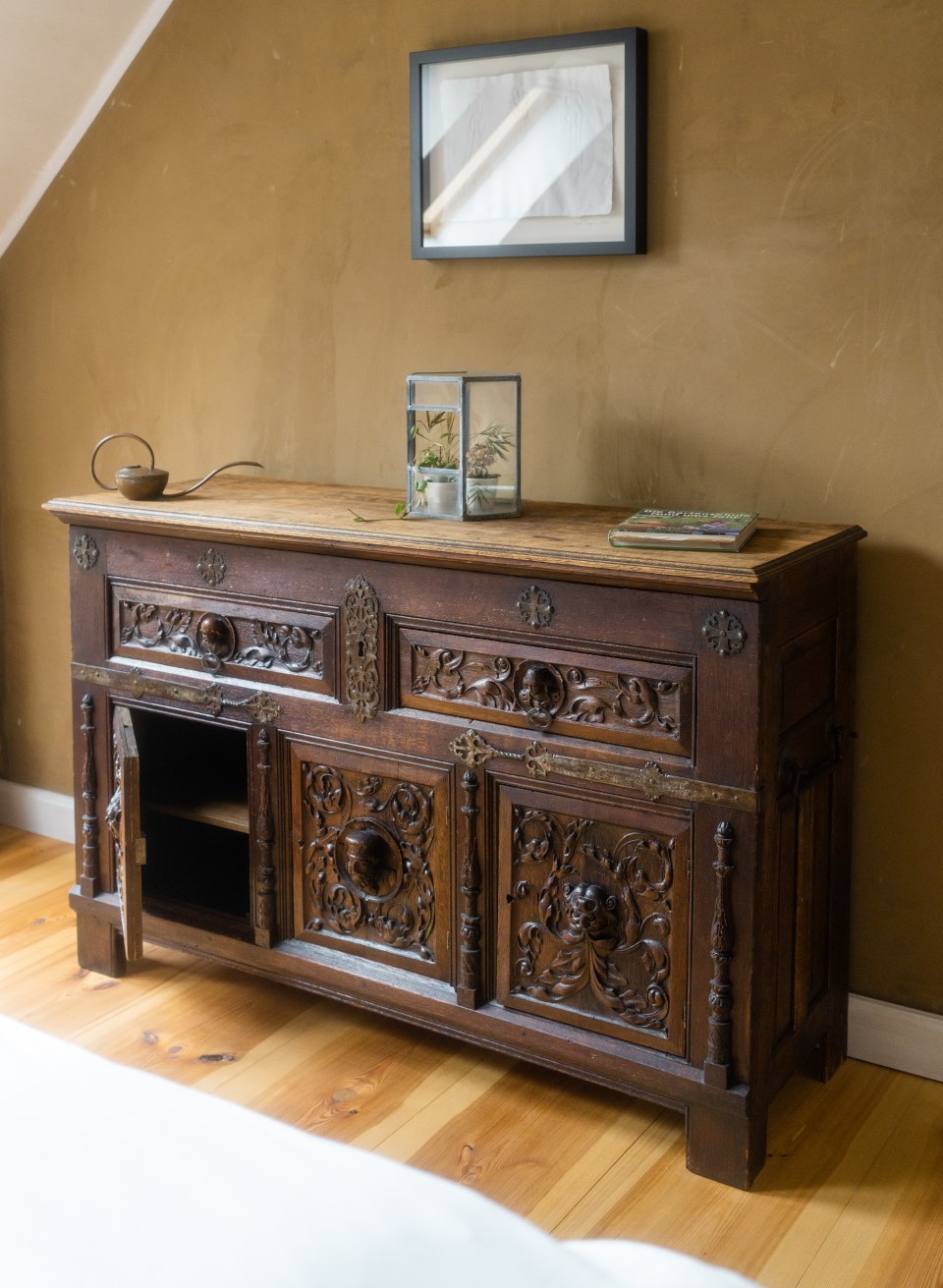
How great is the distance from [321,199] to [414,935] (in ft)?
4.98

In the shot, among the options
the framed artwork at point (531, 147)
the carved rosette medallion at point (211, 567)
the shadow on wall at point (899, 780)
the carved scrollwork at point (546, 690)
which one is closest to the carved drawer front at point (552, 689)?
the carved scrollwork at point (546, 690)

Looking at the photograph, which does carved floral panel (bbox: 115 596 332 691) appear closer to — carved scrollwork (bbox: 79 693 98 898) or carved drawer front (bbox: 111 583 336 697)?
carved drawer front (bbox: 111 583 336 697)

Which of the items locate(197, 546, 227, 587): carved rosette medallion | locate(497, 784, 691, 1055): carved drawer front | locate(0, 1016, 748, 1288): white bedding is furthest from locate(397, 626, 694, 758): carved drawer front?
locate(0, 1016, 748, 1288): white bedding

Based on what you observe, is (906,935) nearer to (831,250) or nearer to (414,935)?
(414,935)

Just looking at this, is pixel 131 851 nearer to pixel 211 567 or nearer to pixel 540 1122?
pixel 211 567

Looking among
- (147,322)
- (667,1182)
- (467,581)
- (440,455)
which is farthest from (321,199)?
(667,1182)

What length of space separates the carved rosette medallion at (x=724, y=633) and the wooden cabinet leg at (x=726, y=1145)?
72 cm

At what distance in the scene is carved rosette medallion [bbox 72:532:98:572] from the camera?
2627mm

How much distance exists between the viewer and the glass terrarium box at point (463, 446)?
2.33 meters

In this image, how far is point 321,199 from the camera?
2779mm

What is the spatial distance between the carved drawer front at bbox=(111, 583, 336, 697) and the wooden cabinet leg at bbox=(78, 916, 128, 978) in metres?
0.58

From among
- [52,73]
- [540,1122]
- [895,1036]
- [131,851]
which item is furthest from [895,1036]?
[52,73]

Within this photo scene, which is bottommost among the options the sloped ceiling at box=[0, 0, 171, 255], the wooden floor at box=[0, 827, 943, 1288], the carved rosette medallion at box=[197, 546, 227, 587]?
the wooden floor at box=[0, 827, 943, 1288]

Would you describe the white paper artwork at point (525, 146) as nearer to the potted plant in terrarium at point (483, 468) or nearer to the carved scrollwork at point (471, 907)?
the potted plant in terrarium at point (483, 468)
